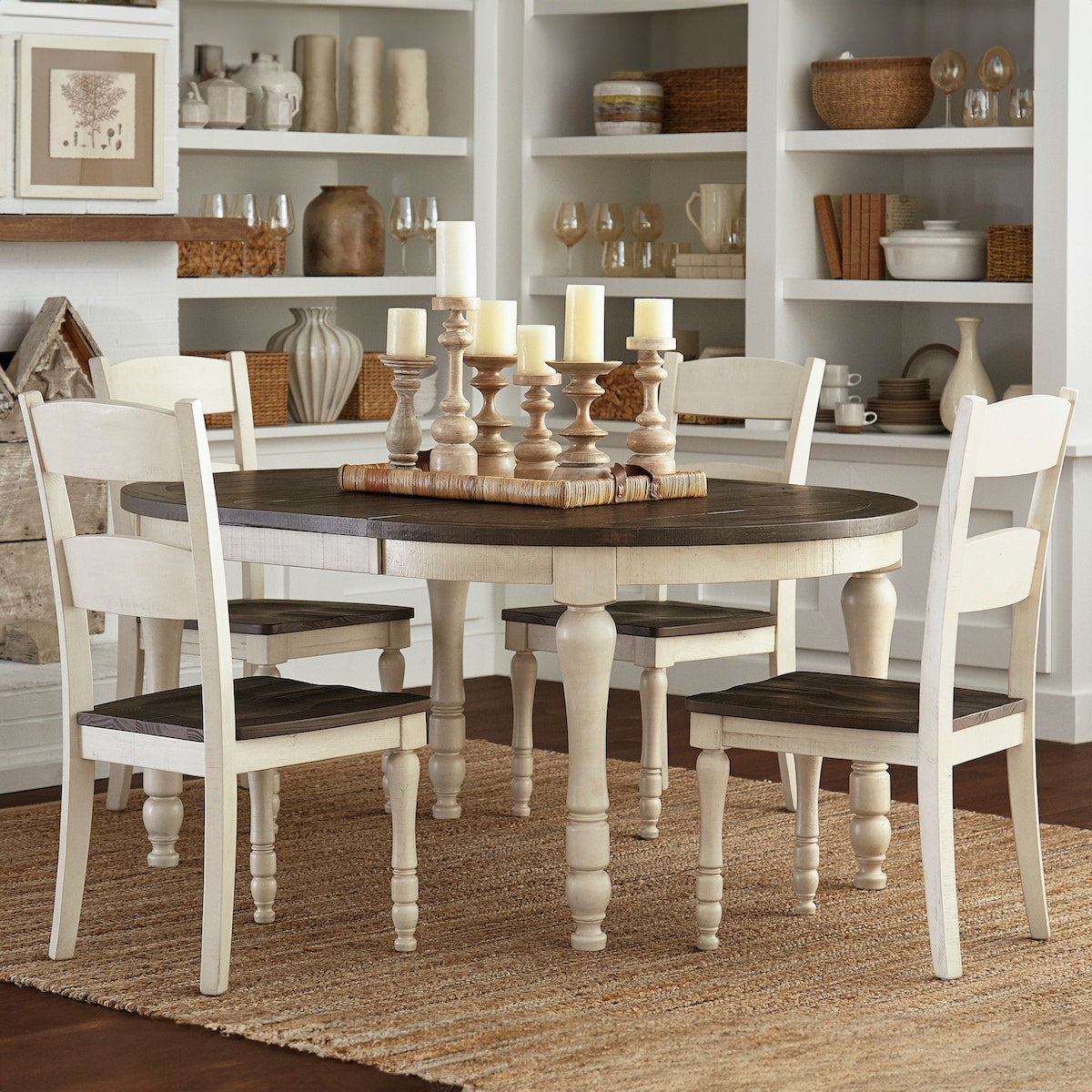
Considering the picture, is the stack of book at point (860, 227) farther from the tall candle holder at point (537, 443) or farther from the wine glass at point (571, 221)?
the tall candle holder at point (537, 443)

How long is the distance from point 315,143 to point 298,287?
405 millimetres

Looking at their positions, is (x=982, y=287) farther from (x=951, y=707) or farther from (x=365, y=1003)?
(x=365, y=1003)

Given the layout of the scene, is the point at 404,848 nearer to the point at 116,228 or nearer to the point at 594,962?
the point at 594,962

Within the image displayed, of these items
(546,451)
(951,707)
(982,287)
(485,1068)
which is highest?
(982,287)

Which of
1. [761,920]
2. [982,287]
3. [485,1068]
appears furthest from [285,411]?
[485,1068]

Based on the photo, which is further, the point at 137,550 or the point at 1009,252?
the point at 1009,252

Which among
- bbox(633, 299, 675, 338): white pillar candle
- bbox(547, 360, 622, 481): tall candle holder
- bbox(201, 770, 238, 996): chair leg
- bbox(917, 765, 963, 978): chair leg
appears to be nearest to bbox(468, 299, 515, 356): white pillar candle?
bbox(547, 360, 622, 481): tall candle holder

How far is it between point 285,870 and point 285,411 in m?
2.08

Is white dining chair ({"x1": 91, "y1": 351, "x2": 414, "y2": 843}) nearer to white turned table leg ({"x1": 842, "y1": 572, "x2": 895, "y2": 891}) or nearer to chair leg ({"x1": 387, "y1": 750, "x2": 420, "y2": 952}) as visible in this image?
chair leg ({"x1": 387, "y1": 750, "x2": 420, "y2": 952})

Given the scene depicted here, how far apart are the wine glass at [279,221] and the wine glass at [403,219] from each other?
324mm

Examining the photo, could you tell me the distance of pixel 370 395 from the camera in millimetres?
5680

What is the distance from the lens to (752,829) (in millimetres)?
3984

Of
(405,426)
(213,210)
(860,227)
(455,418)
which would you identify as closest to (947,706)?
(455,418)

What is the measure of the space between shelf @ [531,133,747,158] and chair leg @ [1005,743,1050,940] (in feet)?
8.71
